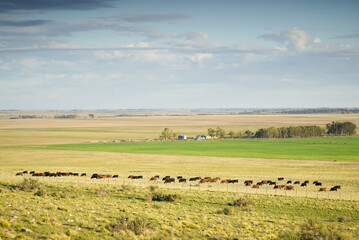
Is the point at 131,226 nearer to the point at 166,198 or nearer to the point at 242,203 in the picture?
the point at 166,198

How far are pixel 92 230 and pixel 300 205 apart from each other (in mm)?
17174

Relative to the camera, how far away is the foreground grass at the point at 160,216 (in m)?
17.0

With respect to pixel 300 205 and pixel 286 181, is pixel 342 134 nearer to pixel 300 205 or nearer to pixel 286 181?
pixel 286 181

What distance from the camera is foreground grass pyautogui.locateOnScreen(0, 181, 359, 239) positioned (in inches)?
668

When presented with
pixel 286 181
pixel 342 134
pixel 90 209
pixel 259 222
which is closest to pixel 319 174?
pixel 286 181

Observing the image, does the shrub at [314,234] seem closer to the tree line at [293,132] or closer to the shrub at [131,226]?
the shrub at [131,226]

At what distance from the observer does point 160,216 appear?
21.1 m

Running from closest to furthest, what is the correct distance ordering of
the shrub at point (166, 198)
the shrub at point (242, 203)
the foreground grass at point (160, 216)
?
the foreground grass at point (160, 216)
the shrub at point (242, 203)
the shrub at point (166, 198)

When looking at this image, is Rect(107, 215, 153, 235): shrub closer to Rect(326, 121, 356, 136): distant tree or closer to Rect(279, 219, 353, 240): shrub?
Rect(279, 219, 353, 240): shrub

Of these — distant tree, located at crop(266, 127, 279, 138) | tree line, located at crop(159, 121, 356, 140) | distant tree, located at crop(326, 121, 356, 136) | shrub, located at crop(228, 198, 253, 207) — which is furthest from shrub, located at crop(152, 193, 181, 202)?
distant tree, located at crop(326, 121, 356, 136)

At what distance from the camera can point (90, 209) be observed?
2141 cm

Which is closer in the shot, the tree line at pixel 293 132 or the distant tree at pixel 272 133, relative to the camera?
the distant tree at pixel 272 133

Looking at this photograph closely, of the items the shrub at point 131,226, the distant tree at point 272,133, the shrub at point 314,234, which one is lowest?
the distant tree at point 272,133

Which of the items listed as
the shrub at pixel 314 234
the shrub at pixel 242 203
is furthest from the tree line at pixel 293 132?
the shrub at pixel 314 234
